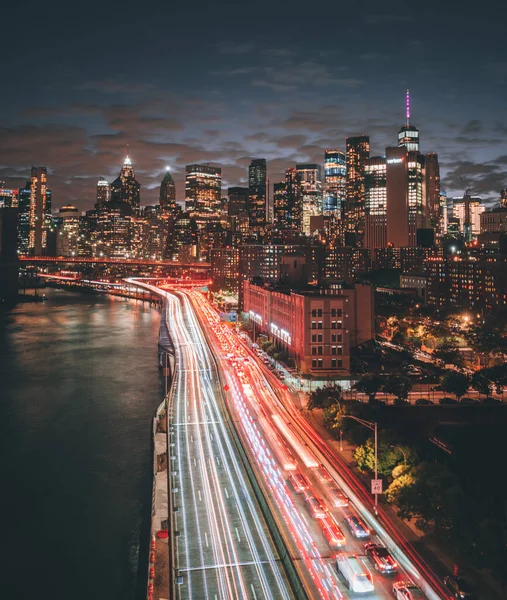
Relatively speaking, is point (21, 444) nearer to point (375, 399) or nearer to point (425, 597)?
point (375, 399)

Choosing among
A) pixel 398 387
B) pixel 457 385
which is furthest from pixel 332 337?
pixel 457 385

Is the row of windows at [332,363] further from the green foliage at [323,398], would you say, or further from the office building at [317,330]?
the green foliage at [323,398]

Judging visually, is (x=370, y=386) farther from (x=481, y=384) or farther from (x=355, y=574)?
(x=355, y=574)

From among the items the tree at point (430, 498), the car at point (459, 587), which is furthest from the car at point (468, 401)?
the car at point (459, 587)

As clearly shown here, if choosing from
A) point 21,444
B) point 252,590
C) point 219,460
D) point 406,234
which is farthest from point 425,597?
point 406,234

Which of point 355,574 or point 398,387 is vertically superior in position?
point 398,387
